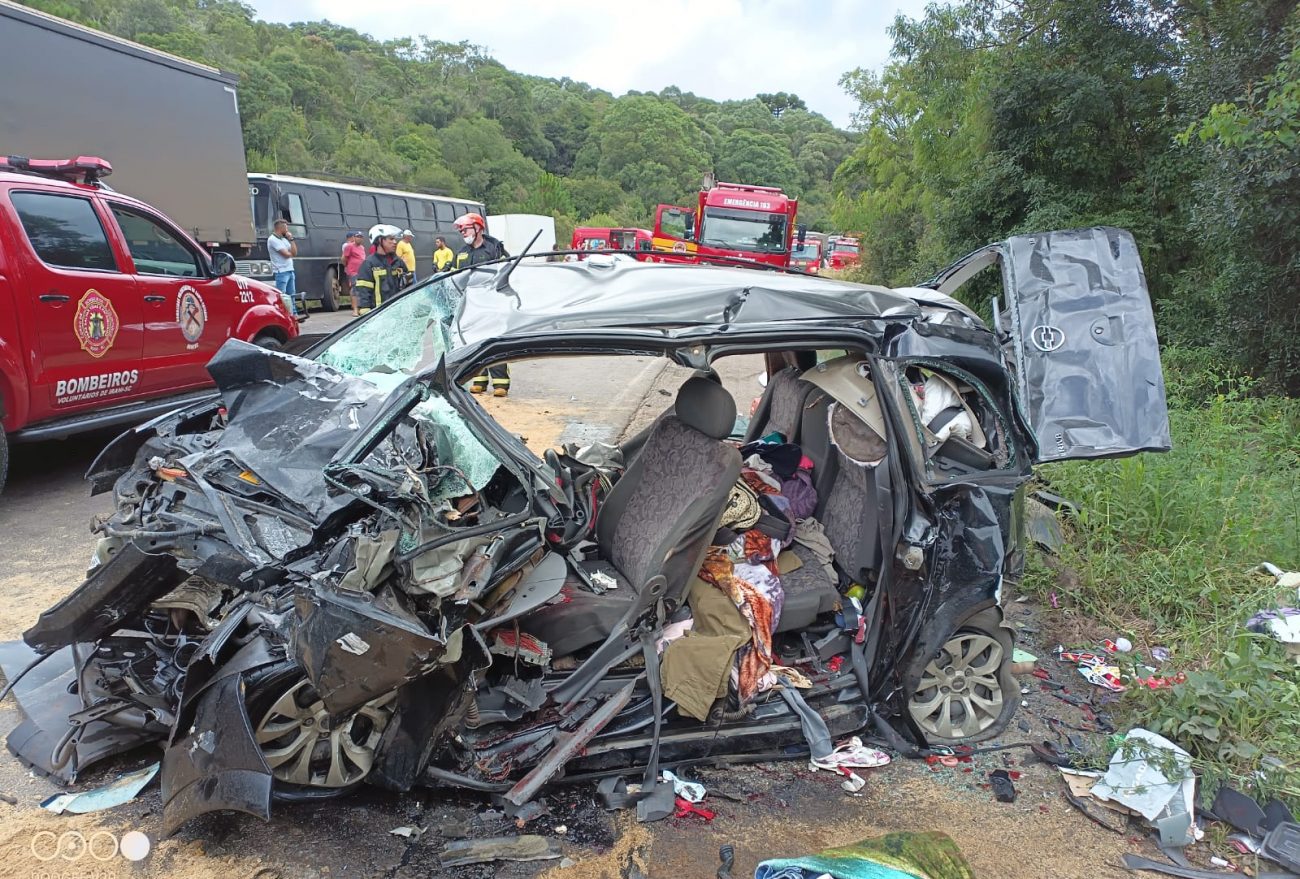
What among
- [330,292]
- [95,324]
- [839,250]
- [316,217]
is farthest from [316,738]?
[839,250]

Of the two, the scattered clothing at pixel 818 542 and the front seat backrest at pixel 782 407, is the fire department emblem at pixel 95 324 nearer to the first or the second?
the front seat backrest at pixel 782 407

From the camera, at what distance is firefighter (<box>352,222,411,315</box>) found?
9508mm

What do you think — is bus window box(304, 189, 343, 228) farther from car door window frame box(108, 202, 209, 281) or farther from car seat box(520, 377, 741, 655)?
car seat box(520, 377, 741, 655)

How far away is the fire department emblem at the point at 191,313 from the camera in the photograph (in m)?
6.46

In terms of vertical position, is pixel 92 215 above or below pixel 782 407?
above

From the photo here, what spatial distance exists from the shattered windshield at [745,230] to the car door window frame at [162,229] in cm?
1281

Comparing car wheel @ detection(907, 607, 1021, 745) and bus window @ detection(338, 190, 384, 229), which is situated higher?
bus window @ detection(338, 190, 384, 229)

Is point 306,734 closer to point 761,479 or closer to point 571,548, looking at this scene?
point 571,548

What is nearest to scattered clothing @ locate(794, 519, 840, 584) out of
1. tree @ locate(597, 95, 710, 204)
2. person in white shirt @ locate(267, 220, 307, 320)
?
person in white shirt @ locate(267, 220, 307, 320)

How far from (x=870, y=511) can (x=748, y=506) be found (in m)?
0.55

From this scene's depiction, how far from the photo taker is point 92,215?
5859mm

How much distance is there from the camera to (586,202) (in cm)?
5628

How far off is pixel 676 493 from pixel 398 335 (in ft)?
4.74

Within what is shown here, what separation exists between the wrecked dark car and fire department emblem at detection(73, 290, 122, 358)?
119 inches
